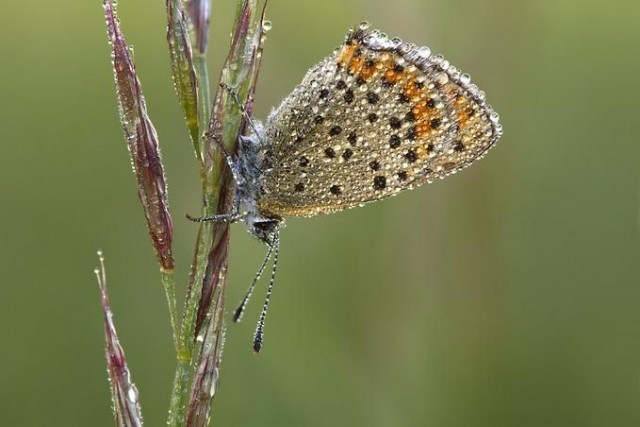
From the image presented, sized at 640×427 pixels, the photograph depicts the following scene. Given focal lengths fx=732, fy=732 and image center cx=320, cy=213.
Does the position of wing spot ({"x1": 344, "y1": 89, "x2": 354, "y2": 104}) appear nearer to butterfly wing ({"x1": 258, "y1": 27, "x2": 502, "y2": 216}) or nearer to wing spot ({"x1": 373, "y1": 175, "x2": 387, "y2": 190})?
butterfly wing ({"x1": 258, "y1": 27, "x2": 502, "y2": 216})

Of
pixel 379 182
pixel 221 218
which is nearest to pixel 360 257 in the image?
pixel 379 182

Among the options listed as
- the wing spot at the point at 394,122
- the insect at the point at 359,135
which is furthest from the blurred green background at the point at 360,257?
the wing spot at the point at 394,122

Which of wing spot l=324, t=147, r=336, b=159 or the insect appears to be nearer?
the insect

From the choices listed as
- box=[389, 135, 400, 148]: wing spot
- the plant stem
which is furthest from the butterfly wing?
the plant stem

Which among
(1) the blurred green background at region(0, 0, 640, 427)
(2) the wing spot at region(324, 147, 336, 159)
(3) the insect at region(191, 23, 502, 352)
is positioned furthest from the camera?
(1) the blurred green background at region(0, 0, 640, 427)

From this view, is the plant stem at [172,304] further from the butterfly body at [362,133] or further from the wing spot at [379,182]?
the wing spot at [379,182]

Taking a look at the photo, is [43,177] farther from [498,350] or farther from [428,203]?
[498,350]

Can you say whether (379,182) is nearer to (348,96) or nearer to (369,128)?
(369,128)
